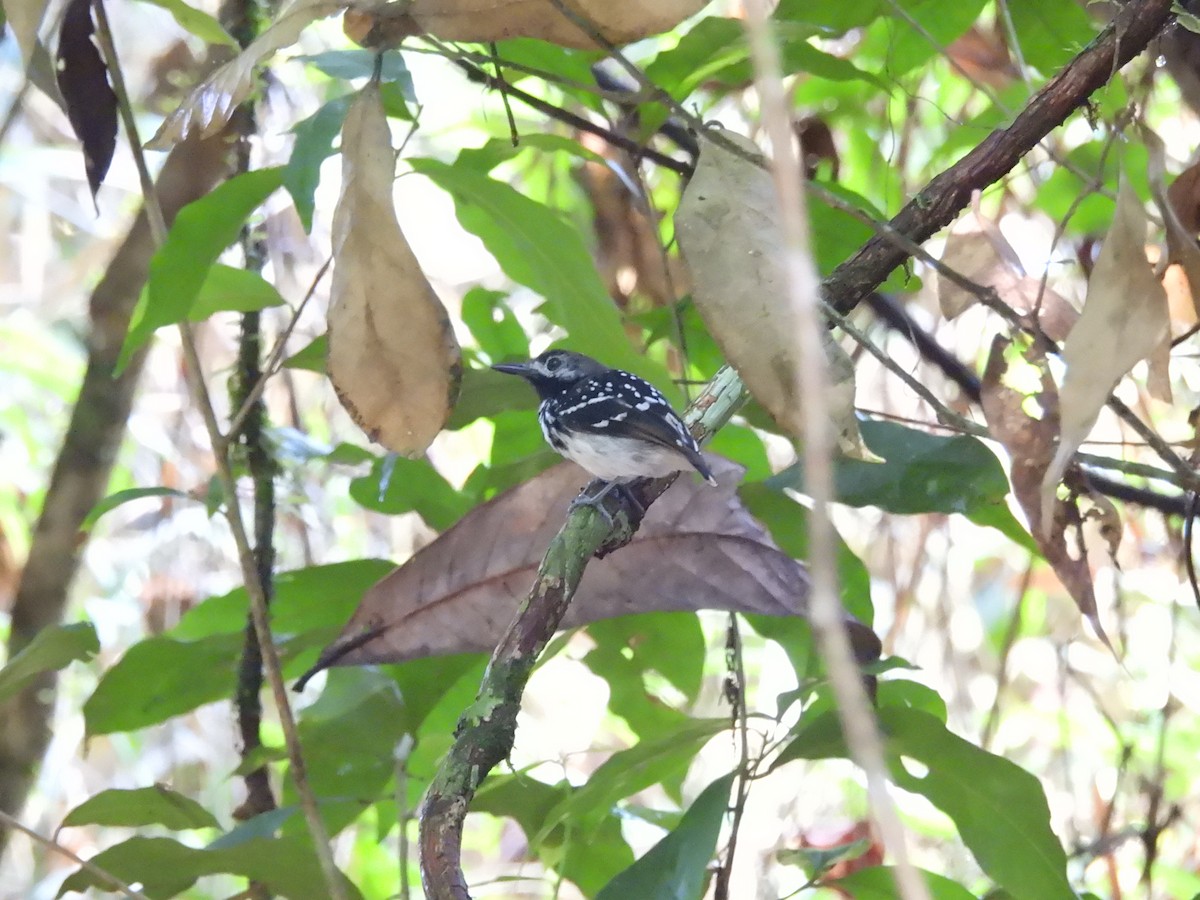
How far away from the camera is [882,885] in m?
1.57

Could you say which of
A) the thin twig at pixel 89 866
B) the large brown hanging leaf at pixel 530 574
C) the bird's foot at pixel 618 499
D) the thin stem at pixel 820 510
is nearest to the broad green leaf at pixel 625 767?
the large brown hanging leaf at pixel 530 574

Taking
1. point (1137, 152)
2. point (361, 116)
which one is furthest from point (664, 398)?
point (1137, 152)

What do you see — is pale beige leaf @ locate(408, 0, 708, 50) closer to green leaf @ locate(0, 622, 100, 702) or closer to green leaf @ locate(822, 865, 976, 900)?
green leaf @ locate(0, 622, 100, 702)

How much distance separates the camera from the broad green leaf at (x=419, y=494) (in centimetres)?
186

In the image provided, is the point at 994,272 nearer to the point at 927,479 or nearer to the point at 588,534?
the point at 927,479

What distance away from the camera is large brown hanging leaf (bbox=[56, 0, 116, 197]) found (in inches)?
65.0

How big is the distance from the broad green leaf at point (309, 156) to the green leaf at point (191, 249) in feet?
0.26

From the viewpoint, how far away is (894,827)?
465 millimetres

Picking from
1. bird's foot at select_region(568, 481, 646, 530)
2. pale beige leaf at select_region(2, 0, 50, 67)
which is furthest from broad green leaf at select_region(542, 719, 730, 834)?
pale beige leaf at select_region(2, 0, 50, 67)

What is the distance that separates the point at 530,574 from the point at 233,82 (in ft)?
2.21

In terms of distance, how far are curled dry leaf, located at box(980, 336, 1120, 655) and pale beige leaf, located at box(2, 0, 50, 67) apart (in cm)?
127

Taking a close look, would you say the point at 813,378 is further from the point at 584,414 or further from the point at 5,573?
the point at 5,573

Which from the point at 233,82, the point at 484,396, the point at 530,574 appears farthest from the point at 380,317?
the point at 484,396

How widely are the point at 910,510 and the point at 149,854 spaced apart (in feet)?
3.64
